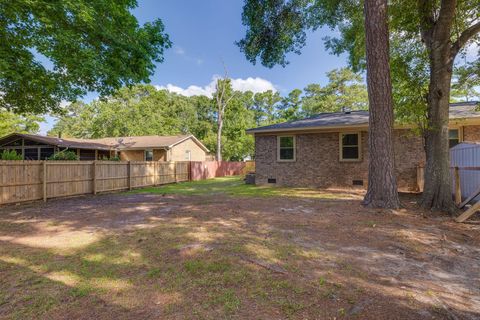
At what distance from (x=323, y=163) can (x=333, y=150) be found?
2.64ft

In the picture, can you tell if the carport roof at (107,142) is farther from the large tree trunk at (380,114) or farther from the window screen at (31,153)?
the large tree trunk at (380,114)

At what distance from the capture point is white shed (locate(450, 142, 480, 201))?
6.38 metres

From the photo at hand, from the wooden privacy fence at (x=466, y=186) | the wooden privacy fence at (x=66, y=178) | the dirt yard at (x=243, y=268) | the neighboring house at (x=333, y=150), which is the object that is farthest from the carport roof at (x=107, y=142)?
the wooden privacy fence at (x=466, y=186)

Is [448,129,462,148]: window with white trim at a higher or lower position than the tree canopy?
lower

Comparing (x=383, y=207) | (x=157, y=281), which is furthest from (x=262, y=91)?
(x=157, y=281)

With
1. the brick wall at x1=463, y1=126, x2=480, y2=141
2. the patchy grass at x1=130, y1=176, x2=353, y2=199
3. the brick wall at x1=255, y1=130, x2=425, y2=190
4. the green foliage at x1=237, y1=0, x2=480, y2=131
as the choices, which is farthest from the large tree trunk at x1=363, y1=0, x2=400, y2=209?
the brick wall at x1=463, y1=126, x2=480, y2=141

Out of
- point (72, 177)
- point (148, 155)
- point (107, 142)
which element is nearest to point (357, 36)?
point (72, 177)

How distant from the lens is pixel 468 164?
6867 millimetres

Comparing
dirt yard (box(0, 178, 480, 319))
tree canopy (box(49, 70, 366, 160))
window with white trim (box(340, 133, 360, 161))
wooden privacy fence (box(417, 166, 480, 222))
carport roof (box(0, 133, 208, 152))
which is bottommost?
dirt yard (box(0, 178, 480, 319))

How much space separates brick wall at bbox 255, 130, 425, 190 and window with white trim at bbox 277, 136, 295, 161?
224 millimetres

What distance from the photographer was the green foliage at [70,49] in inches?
311

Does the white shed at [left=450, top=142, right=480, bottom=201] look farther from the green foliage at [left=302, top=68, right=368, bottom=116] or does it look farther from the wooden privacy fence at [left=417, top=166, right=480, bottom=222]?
the green foliage at [left=302, top=68, right=368, bottom=116]

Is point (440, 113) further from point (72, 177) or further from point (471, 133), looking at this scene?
point (72, 177)

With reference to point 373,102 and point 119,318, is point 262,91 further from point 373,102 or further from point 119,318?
point 119,318
